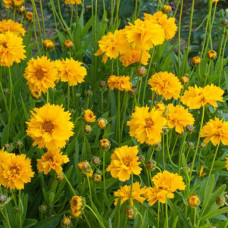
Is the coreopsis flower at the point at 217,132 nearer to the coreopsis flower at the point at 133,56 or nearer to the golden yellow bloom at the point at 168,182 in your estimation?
the golden yellow bloom at the point at 168,182

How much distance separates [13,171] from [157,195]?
41cm

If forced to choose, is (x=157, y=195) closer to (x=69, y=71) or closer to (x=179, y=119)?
(x=179, y=119)

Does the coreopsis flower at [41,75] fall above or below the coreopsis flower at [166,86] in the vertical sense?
above

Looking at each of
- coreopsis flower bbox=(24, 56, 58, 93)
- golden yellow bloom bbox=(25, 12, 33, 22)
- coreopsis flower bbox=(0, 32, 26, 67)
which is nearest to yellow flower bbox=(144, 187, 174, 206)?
coreopsis flower bbox=(24, 56, 58, 93)

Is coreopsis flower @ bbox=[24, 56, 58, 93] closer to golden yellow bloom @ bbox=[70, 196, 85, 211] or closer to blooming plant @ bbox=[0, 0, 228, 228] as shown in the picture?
blooming plant @ bbox=[0, 0, 228, 228]

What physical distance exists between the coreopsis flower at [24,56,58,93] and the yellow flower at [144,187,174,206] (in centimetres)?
46

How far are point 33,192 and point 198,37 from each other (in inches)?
84.6

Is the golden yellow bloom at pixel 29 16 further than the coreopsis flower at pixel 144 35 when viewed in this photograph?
Yes

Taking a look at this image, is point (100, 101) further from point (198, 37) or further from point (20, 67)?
point (198, 37)

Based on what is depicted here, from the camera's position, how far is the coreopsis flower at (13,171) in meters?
1.16

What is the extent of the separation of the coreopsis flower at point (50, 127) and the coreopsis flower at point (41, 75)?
9.0 inches

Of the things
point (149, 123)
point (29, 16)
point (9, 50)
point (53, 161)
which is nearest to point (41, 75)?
point (9, 50)

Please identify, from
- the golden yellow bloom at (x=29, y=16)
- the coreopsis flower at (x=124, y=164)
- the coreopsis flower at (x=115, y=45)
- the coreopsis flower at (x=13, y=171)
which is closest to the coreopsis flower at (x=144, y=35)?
the coreopsis flower at (x=115, y=45)

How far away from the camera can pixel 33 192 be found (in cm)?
159
